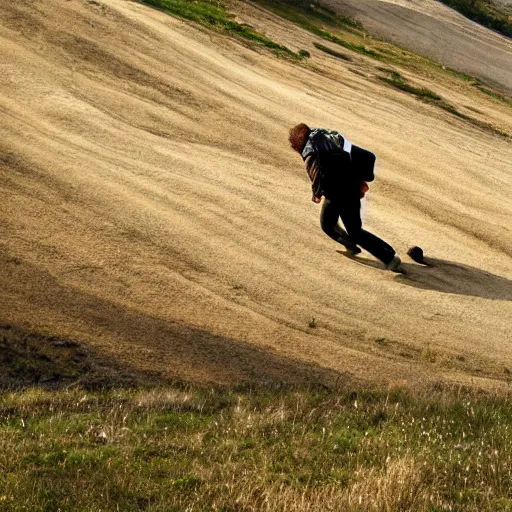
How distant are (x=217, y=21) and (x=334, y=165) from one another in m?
13.6

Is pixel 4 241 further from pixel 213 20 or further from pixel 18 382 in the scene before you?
pixel 213 20

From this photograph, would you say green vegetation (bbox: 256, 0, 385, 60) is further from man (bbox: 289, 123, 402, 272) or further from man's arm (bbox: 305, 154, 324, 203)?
man's arm (bbox: 305, 154, 324, 203)

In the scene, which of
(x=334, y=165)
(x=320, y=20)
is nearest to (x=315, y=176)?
(x=334, y=165)

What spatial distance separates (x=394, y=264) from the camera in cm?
1250

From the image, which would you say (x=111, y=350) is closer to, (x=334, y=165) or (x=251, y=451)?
(x=251, y=451)

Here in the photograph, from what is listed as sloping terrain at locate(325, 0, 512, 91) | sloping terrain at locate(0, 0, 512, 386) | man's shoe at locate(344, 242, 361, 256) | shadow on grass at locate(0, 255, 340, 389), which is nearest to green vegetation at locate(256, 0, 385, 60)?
sloping terrain at locate(325, 0, 512, 91)

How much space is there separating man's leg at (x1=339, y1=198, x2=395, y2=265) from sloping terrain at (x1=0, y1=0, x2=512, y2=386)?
27cm

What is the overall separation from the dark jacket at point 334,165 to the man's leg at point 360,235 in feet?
0.65

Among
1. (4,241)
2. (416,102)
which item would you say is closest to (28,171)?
(4,241)

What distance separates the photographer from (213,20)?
968 inches

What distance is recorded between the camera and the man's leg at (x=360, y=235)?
12508 mm

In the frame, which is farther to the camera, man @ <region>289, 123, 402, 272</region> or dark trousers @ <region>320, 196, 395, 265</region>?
dark trousers @ <region>320, 196, 395, 265</region>

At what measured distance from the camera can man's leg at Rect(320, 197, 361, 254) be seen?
42.0 ft

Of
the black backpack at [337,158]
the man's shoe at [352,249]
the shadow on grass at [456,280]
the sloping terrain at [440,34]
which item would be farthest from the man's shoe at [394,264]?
the sloping terrain at [440,34]
